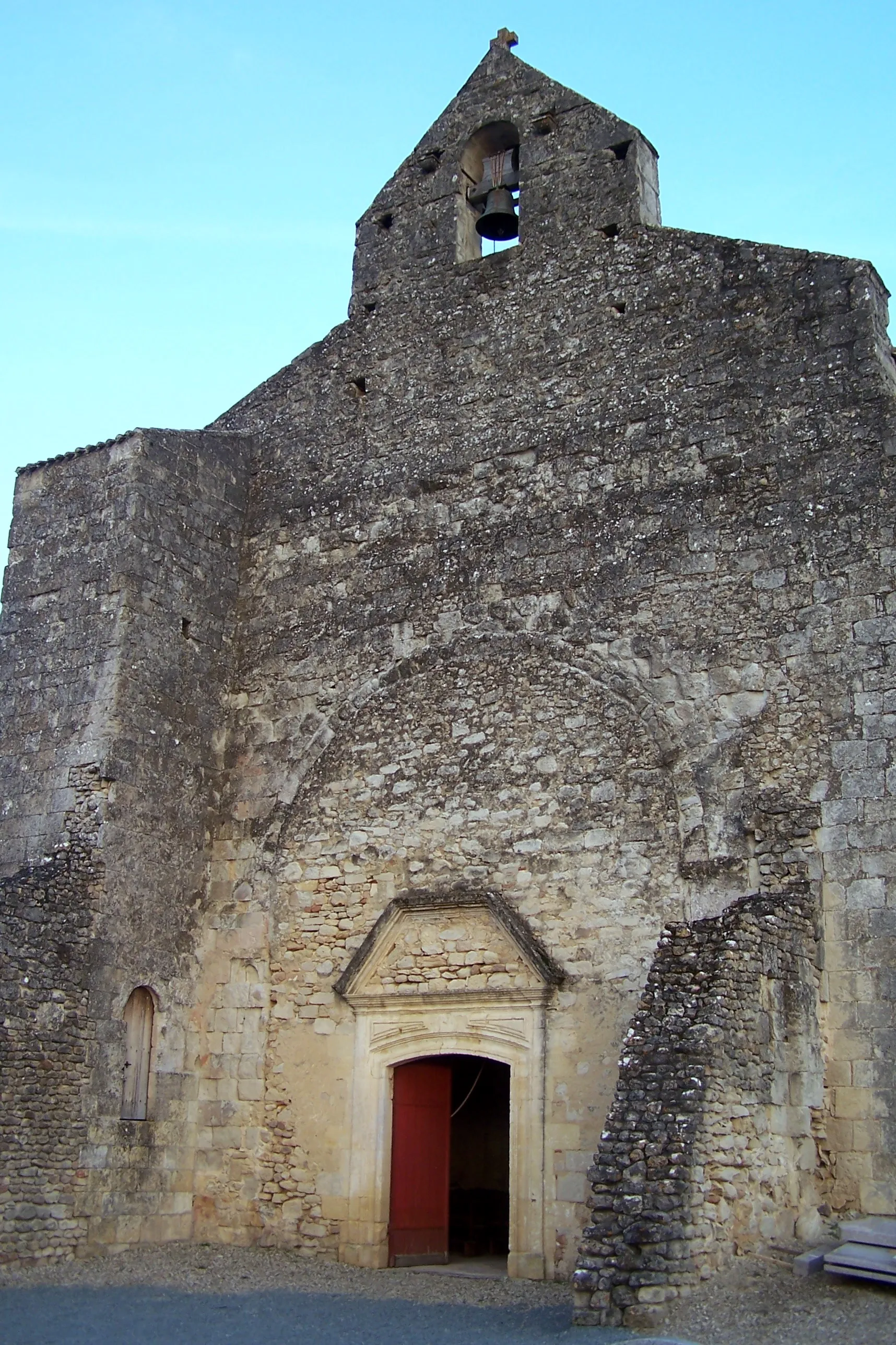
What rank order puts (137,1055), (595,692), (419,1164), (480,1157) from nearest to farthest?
(595,692), (419,1164), (137,1055), (480,1157)

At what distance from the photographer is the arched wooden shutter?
31.5 feet

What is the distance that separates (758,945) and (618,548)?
3089 mm

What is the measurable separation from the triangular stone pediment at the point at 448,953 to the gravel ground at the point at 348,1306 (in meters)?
1.76

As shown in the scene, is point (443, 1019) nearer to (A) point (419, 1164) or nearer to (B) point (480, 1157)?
(A) point (419, 1164)

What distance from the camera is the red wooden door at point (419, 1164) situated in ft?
30.8

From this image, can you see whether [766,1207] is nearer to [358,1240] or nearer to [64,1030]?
[358,1240]

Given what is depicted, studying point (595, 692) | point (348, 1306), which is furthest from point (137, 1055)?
point (595, 692)

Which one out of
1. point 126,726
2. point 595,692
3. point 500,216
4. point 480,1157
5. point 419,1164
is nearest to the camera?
point 595,692

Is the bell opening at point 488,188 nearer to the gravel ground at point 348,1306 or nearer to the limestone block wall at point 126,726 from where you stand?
the limestone block wall at point 126,726

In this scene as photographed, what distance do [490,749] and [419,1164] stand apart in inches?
112

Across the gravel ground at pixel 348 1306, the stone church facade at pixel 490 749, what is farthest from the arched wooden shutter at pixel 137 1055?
the gravel ground at pixel 348 1306

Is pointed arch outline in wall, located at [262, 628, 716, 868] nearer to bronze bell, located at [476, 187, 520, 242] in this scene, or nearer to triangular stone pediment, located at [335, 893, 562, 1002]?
triangular stone pediment, located at [335, 893, 562, 1002]

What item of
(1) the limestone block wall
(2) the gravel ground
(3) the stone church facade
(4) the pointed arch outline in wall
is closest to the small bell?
(3) the stone church facade

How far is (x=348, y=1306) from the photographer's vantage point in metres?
7.75
